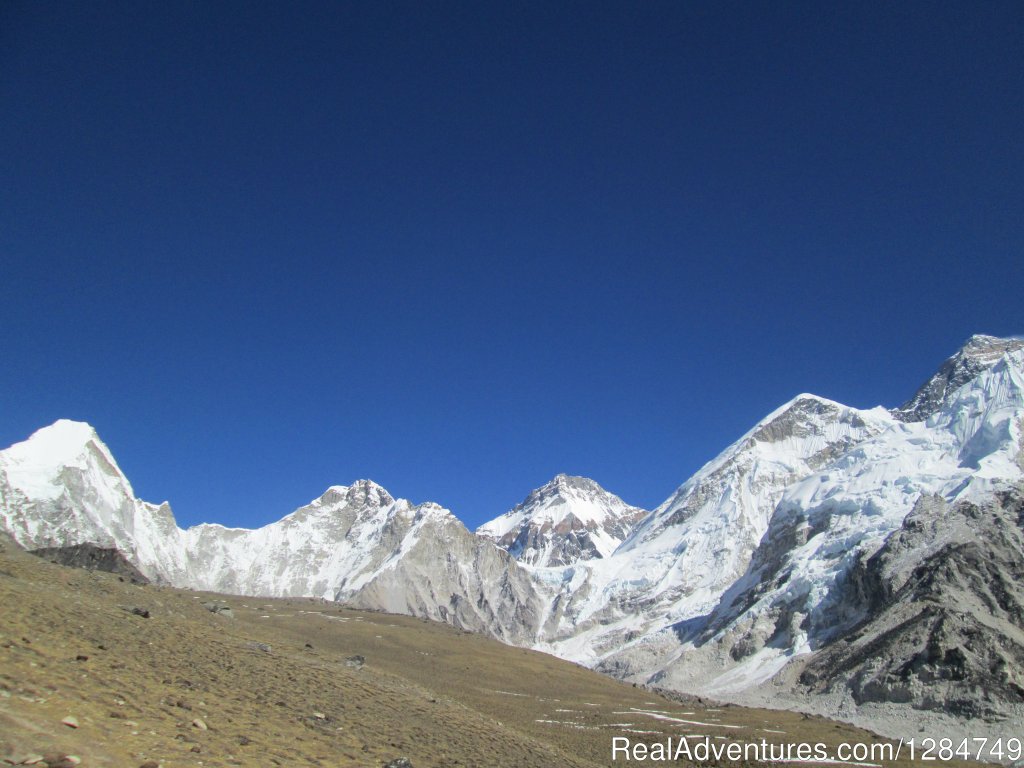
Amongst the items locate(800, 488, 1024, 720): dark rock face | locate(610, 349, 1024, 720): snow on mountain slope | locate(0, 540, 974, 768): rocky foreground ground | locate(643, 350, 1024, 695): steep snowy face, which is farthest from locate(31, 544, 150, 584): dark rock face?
locate(643, 350, 1024, 695): steep snowy face

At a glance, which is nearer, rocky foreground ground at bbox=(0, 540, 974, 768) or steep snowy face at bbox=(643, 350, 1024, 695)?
rocky foreground ground at bbox=(0, 540, 974, 768)

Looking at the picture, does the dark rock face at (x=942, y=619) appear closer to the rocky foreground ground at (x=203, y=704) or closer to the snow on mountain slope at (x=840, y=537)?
the snow on mountain slope at (x=840, y=537)

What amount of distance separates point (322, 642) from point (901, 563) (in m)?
108

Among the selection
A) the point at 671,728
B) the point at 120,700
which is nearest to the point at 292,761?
the point at 120,700

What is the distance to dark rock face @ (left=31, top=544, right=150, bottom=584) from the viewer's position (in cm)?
7012

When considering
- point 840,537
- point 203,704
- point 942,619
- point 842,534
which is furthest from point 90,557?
point 842,534

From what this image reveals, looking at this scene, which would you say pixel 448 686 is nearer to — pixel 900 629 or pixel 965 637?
pixel 965 637

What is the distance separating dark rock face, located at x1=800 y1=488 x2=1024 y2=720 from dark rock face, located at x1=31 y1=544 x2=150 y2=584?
9482 cm

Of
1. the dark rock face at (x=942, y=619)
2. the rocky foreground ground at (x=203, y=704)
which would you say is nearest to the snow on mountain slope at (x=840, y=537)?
the dark rock face at (x=942, y=619)

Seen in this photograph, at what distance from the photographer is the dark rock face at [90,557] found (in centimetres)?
7012

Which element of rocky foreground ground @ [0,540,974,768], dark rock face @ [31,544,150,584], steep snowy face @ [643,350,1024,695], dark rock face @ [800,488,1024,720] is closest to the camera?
rocky foreground ground @ [0,540,974,768]

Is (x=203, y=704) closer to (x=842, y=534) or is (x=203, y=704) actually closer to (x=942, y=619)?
(x=942, y=619)

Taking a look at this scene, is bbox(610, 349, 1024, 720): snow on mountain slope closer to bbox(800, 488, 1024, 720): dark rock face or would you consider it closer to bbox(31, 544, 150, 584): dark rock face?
bbox(800, 488, 1024, 720): dark rock face

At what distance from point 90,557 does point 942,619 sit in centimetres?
11240
